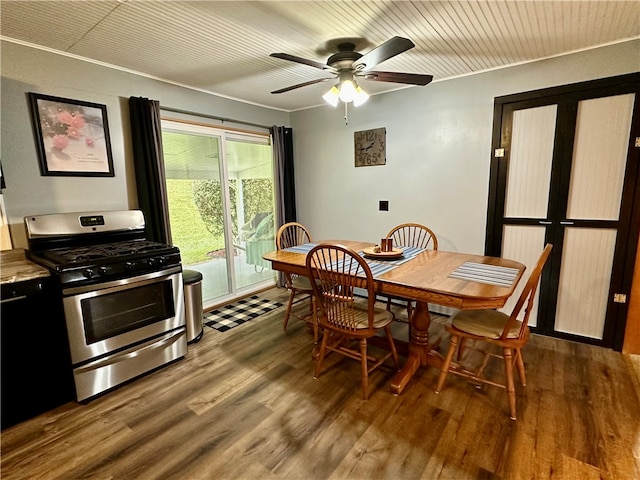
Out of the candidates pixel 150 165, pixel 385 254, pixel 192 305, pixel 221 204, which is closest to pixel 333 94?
pixel 385 254

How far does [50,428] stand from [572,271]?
3.83 m

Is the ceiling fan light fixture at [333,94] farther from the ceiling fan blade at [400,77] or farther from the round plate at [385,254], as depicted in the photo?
the round plate at [385,254]

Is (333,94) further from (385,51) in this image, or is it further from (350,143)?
(350,143)

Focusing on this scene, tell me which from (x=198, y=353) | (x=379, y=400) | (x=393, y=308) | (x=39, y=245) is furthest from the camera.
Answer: (x=393, y=308)

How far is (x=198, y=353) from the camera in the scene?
2.61 m

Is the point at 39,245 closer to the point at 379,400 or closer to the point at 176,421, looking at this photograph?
the point at 176,421

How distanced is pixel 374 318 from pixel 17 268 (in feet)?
7.24

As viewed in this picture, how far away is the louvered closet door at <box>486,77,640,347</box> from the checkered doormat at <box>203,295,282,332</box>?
2.46m

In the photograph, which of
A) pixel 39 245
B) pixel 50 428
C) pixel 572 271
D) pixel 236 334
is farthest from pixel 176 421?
pixel 572 271

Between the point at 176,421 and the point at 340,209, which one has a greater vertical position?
the point at 340,209

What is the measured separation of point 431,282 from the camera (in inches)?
71.9

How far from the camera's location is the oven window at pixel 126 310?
6.51 ft

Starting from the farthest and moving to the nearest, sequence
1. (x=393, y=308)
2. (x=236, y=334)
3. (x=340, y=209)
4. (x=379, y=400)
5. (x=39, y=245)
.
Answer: (x=340, y=209) → (x=393, y=308) → (x=236, y=334) → (x=39, y=245) → (x=379, y=400)

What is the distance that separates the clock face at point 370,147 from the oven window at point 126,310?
2.39m
